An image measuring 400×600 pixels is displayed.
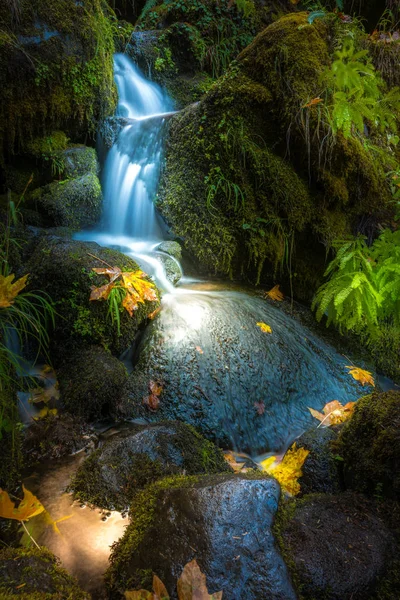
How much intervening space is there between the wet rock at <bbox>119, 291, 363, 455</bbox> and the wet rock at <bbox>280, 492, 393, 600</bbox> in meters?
1.43

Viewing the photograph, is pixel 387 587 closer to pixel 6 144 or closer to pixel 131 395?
pixel 131 395

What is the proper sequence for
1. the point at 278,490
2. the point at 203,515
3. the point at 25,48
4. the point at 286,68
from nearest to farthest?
the point at 203,515 → the point at 278,490 → the point at 286,68 → the point at 25,48

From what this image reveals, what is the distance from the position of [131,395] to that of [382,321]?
11.8 feet

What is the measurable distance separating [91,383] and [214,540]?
6.61 ft

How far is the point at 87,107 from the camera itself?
19.6 ft

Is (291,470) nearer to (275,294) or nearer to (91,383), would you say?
(91,383)

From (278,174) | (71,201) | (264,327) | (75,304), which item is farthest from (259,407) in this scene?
(71,201)

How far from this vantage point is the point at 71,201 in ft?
18.2

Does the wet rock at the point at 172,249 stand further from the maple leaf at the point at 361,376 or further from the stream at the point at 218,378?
the maple leaf at the point at 361,376

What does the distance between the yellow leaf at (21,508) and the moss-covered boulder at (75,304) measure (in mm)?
1509

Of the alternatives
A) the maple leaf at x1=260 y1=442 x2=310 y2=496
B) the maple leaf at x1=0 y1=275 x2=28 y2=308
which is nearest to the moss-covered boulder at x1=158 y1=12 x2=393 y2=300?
the maple leaf at x1=260 y1=442 x2=310 y2=496

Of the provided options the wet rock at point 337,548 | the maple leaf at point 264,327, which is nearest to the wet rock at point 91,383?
the maple leaf at point 264,327

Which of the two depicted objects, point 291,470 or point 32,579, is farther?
point 291,470


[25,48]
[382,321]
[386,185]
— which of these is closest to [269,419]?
[382,321]
